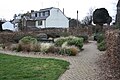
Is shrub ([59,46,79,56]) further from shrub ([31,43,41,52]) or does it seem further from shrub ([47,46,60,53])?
shrub ([31,43,41,52])

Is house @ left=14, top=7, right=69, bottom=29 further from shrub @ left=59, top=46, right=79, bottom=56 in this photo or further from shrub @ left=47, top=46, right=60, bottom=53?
shrub @ left=59, top=46, right=79, bottom=56

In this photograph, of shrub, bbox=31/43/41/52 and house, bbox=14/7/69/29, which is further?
house, bbox=14/7/69/29

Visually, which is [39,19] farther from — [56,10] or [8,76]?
[8,76]

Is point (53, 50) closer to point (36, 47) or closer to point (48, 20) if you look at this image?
point (36, 47)

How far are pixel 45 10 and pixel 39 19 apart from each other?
3176 millimetres

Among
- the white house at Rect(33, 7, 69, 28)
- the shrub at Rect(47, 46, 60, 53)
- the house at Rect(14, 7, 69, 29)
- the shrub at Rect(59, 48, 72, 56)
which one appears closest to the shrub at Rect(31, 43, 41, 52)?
the shrub at Rect(47, 46, 60, 53)

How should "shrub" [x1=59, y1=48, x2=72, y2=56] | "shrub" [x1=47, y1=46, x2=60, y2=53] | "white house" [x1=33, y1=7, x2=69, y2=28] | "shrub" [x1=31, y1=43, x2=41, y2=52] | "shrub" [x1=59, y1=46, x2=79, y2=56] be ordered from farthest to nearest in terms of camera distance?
"white house" [x1=33, y1=7, x2=69, y2=28], "shrub" [x1=31, y1=43, x2=41, y2=52], "shrub" [x1=47, y1=46, x2=60, y2=53], "shrub" [x1=59, y1=48, x2=72, y2=56], "shrub" [x1=59, y1=46, x2=79, y2=56]

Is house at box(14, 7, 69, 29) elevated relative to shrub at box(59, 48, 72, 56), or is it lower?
elevated

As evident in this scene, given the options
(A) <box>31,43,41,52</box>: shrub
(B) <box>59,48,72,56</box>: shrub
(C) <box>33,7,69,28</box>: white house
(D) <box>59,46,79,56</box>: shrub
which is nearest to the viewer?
(D) <box>59,46,79,56</box>: shrub

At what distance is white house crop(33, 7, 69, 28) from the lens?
74.0 m

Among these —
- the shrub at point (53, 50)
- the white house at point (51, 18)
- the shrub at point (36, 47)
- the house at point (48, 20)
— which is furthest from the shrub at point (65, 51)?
the white house at point (51, 18)

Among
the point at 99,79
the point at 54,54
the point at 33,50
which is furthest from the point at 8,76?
the point at 33,50

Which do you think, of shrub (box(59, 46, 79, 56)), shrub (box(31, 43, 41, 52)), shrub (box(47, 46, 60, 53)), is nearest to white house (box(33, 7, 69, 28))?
shrub (box(31, 43, 41, 52))

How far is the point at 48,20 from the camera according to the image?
7425cm
